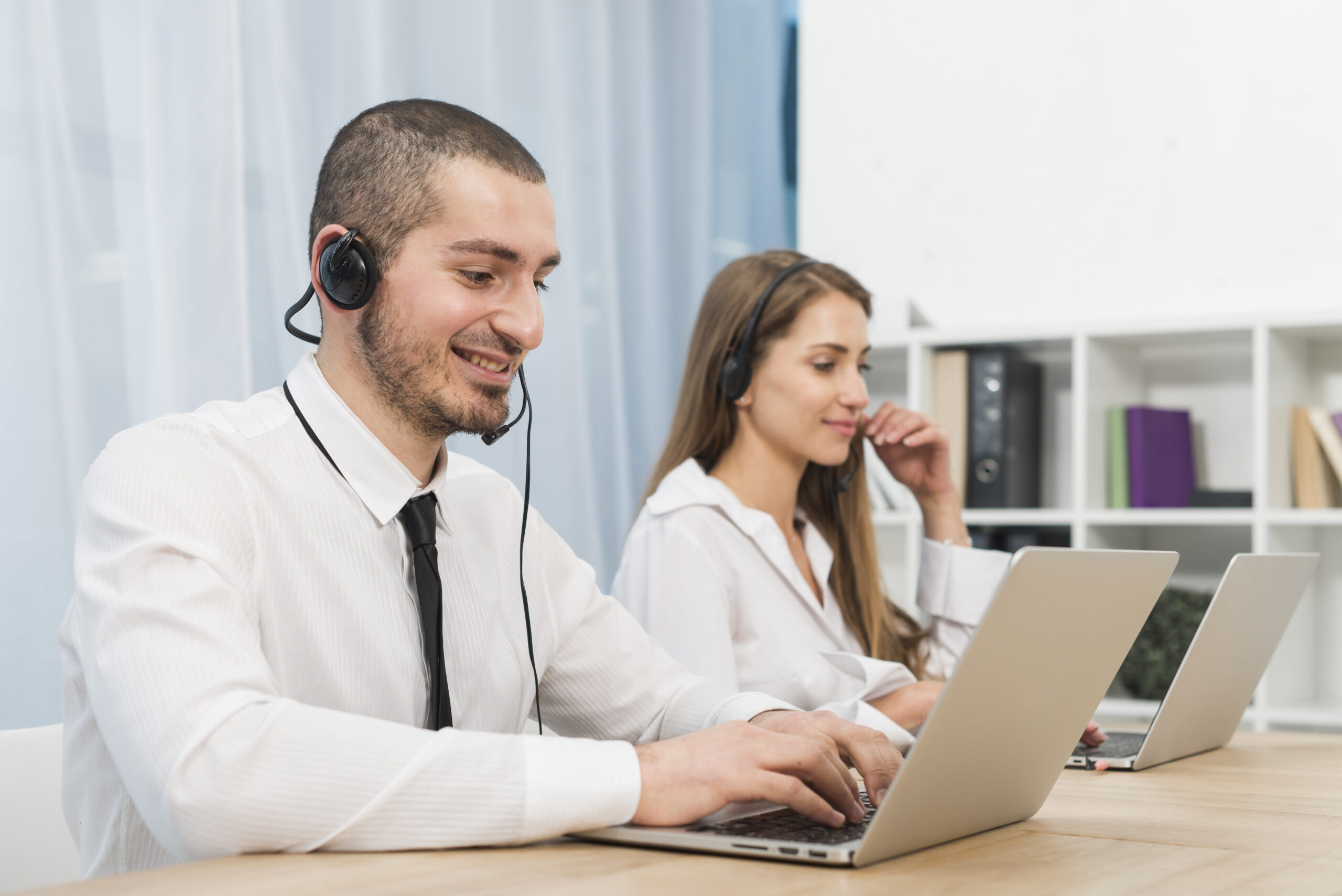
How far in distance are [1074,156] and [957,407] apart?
75 cm

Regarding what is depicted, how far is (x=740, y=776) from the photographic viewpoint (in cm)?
85

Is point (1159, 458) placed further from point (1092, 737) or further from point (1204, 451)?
point (1092, 737)

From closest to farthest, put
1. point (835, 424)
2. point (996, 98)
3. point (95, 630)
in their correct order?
point (95, 630), point (835, 424), point (996, 98)

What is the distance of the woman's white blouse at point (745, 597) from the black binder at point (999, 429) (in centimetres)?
79

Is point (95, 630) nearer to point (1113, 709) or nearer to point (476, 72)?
point (476, 72)

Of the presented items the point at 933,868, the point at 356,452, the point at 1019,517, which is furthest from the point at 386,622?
the point at 1019,517

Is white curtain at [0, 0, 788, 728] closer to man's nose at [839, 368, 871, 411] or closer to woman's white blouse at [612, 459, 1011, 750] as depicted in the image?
woman's white blouse at [612, 459, 1011, 750]

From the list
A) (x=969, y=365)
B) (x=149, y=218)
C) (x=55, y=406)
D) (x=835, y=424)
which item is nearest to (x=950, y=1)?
(x=969, y=365)

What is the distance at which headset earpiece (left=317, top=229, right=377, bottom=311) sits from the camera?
1152mm

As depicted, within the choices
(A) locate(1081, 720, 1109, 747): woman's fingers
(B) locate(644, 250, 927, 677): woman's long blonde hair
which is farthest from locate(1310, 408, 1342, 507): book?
(A) locate(1081, 720, 1109, 747): woman's fingers

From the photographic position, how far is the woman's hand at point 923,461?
2.17m

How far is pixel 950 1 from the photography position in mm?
3336

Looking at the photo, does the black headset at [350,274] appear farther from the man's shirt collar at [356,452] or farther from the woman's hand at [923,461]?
the woman's hand at [923,461]

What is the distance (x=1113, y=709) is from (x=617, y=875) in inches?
85.6
